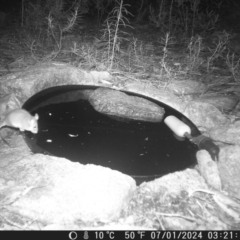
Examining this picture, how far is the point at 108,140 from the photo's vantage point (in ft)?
7.49

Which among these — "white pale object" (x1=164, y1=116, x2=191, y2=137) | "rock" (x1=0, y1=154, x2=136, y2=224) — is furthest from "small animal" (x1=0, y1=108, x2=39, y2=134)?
"white pale object" (x1=164, y1=116, x2=191, y2=137)

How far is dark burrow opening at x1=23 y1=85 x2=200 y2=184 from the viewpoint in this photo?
207 cm

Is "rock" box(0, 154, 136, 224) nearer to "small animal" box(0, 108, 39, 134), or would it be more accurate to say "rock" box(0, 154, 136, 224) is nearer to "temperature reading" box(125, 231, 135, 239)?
"temperature reading" box(125, 231, 135, 239)

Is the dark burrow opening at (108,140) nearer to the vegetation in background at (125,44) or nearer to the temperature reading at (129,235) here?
the temperature reading at (129,235)

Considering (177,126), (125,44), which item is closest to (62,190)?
(177,126)

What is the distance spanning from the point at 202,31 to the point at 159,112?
15.3 feet

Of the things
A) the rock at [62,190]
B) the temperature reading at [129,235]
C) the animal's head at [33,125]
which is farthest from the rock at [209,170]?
the animal's head at [33,125]

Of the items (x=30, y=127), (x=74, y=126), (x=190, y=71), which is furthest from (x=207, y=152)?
(x=190, y=71)

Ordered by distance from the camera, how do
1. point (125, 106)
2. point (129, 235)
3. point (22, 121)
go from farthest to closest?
point (125, 106) → point (22, 121) → point (129, 235)

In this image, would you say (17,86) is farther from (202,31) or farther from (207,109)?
(202,31)

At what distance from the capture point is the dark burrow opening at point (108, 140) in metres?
2.07

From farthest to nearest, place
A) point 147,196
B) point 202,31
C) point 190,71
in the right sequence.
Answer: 1. point 202,31
2. point 190,71
3. point 147,196

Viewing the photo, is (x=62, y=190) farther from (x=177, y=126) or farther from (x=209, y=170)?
(x=177, y=126)

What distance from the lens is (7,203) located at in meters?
1.68
